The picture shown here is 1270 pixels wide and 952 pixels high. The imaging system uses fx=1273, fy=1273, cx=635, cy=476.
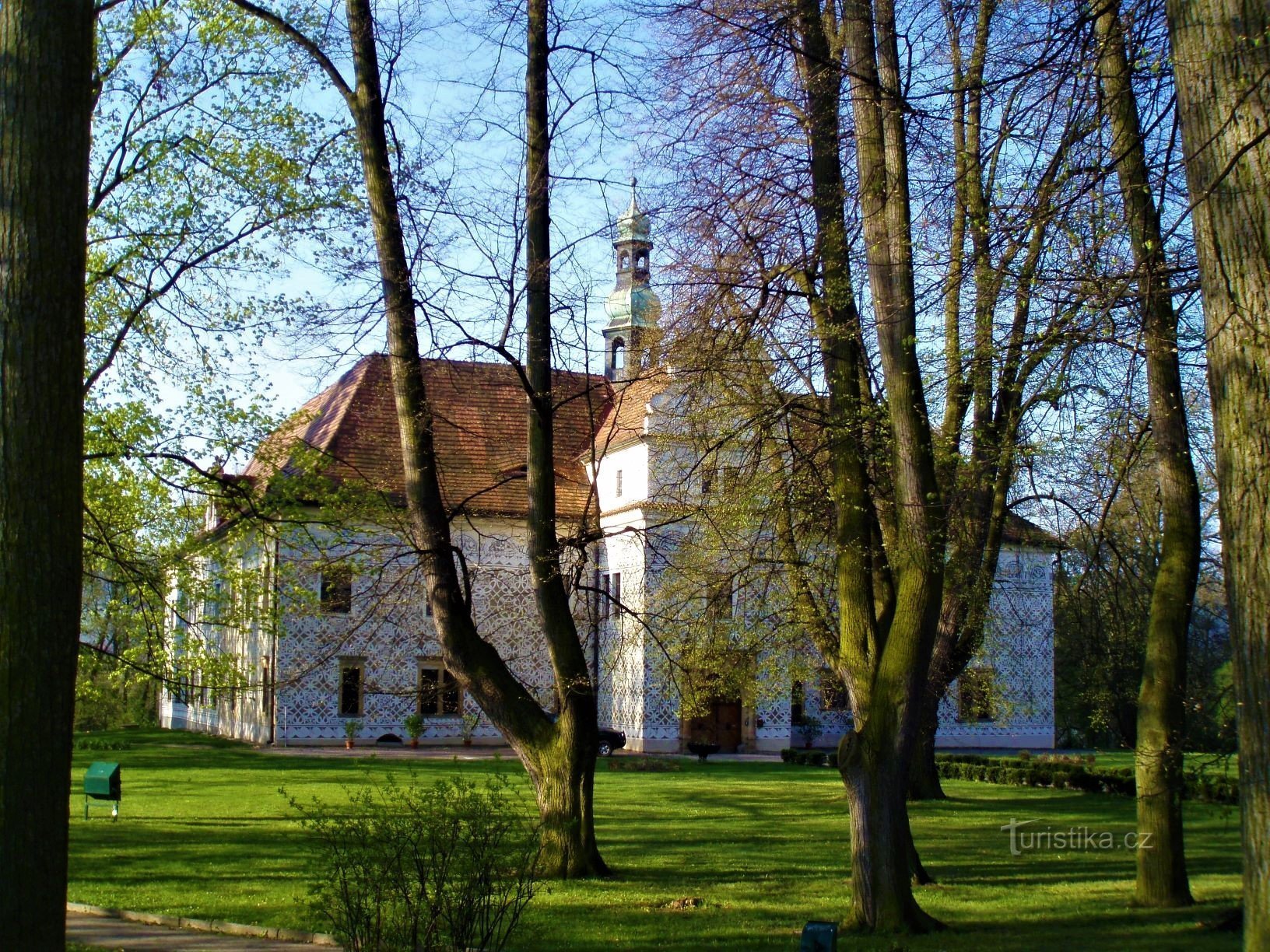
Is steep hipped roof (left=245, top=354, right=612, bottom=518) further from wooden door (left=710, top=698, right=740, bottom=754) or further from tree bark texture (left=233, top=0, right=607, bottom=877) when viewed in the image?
tree bark texture (left=233, top=0, right=607, bottom=877)

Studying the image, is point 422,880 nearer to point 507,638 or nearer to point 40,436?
point 40,436

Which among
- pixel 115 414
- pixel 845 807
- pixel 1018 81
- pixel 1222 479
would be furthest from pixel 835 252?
pixel 845 807

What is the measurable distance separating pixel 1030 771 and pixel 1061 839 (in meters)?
11.3

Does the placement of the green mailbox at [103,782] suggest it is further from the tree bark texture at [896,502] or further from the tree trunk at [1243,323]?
the tree trunk at [1243,323]

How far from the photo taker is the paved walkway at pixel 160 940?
955 centimetres

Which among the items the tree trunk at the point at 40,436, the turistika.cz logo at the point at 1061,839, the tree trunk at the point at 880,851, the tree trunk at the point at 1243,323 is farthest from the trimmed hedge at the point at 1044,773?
the tree trunk at the point at 40,436

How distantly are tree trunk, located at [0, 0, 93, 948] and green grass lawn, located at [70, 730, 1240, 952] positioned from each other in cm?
438

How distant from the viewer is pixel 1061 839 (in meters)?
19.6

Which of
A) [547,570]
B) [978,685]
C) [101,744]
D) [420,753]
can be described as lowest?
[420,753]

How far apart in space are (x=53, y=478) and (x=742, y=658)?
14279 mm

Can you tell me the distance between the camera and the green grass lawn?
35.9 ft

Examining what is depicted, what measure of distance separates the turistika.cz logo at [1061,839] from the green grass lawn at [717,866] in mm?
210

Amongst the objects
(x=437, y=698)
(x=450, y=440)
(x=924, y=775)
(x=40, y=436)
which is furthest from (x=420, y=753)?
(x=40, y=436)

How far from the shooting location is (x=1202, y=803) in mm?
23703
